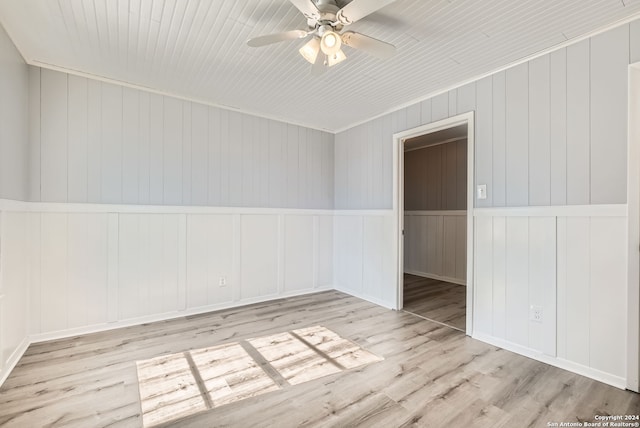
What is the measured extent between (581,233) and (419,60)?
1.86 meters

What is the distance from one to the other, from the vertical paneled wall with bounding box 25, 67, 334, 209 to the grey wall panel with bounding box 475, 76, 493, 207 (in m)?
2.35

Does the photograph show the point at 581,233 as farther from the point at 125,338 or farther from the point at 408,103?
the point at 125,338

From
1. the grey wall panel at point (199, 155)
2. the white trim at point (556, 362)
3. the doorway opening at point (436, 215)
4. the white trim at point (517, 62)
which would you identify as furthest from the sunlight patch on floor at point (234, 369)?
the white trim at point (517, 62)

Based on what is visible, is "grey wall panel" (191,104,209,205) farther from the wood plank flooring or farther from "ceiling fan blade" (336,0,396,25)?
the wood plank flooring

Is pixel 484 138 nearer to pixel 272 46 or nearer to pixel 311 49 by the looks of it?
pixel 311 49

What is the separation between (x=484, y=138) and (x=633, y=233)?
1.30 m

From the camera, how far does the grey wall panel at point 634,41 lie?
1.94 meters

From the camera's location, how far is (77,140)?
9.34ft

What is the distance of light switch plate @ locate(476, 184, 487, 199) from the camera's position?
2771 millimetres

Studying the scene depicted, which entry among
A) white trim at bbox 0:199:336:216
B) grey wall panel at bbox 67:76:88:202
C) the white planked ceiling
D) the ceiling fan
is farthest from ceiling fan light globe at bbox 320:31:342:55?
grey wall panel at bbox 67:76:88:202

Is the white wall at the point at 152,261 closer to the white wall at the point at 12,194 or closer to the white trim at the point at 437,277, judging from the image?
the white wall at the point at 12,194

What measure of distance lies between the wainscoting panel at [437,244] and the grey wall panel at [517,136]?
2.61 m

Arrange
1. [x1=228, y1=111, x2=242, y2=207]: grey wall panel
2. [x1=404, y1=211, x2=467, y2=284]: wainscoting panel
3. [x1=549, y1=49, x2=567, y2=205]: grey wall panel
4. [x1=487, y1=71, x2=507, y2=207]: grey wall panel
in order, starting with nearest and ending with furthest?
1. [x1=549, y1=49, x2=567, y2=205]: grey wall panel
2. [x1=487, y1=71, x2=507, y2=207]: grey wall panel
3. [x1=228, y1=111, x2=242, y2=207]: grey wall panel
4. [x1=404, y1=211, x2=467, y2=284]: wainscoting panel

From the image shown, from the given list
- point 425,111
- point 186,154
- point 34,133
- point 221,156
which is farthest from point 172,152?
point 425,111
